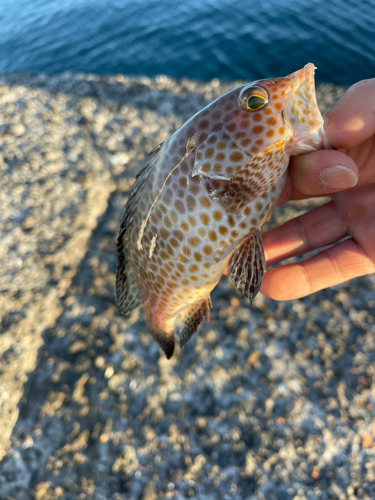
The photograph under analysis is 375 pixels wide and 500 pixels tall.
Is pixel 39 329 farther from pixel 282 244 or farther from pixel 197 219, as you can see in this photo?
pixel 282 244

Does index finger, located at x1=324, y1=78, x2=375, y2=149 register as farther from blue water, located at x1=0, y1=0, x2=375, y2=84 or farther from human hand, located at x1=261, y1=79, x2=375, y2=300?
blue water, located at x1=0, y1=0, x2=375, y2=84

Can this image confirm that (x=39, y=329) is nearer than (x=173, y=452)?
No

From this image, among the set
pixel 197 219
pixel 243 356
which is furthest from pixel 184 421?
pixel 197 219

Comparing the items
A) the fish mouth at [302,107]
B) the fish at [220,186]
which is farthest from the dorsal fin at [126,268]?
the fish mouth at [302,107]

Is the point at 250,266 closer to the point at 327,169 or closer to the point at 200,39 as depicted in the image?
the point at 327,169

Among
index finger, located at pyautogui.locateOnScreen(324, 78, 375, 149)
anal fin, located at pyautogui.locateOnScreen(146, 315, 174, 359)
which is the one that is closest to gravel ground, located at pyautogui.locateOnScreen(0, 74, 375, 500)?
anal fin, located at pyautogui.locateOnScreen(146, 315, 174, 359)

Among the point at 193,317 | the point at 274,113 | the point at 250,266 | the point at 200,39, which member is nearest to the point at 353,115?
the point at 274,113

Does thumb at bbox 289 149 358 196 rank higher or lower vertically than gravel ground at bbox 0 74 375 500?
higher
